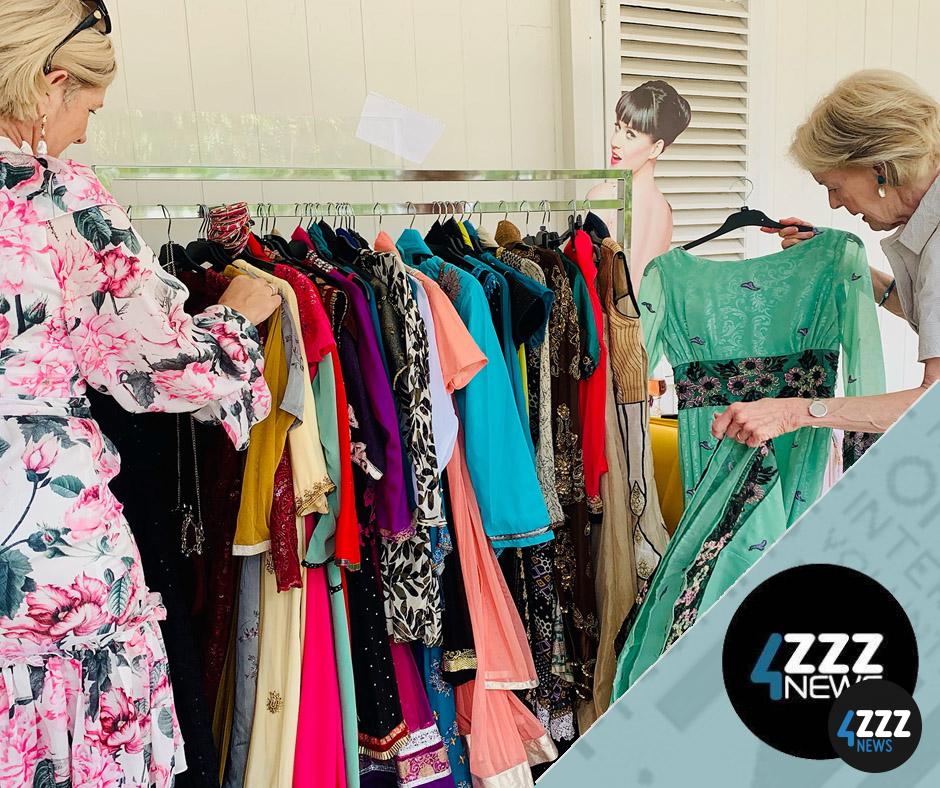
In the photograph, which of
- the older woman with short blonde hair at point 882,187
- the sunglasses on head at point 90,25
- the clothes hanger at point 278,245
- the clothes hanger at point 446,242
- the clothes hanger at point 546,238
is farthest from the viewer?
the clothes hanger at point 546,238

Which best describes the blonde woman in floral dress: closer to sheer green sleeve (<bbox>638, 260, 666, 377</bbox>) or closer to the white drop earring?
the white drop earring

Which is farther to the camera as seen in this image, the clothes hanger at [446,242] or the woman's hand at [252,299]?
the clothes hanger at [446,242]

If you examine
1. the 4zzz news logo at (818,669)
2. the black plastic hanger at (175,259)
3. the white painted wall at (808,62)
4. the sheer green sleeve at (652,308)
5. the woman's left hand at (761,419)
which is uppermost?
the white painted wall at (808,62)

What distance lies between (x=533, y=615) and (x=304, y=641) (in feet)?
1.69

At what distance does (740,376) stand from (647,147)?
3.89 feet

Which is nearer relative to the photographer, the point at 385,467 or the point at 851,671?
the point at 851,671

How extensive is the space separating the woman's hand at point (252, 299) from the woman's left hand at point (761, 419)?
0.78 metres

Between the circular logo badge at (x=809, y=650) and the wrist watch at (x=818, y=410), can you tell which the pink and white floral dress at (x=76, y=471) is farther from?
the circular logo badge at (x=809, y=650)

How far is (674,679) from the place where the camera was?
12.9 inches

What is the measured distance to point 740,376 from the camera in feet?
5.52

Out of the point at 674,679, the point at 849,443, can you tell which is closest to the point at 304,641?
the point at 849,443

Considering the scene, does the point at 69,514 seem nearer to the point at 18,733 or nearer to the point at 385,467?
the point at 18,733

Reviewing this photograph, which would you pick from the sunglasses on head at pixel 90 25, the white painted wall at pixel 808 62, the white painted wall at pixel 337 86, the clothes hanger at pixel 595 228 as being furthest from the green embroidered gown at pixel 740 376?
the white painted wall at pixel 808 62

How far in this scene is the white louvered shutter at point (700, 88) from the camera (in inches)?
103
